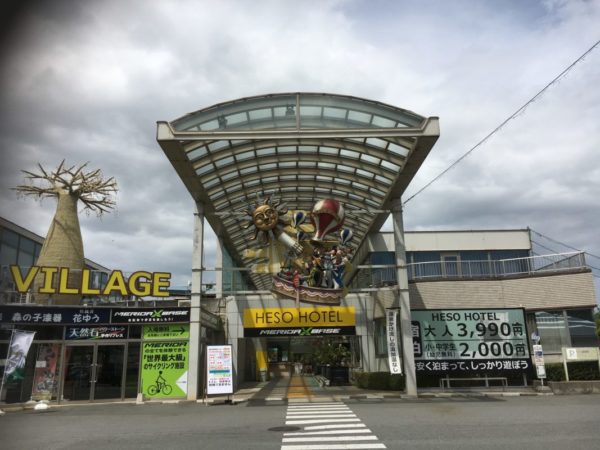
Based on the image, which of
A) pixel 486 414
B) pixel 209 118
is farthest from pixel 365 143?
pixel 486 414

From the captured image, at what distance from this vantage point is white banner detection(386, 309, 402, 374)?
19281 millimetres

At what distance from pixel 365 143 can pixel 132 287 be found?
1108cm

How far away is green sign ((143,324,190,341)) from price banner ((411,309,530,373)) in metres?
9.76

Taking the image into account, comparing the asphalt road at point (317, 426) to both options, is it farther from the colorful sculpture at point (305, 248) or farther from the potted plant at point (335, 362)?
the potted plant at point (335, 362)

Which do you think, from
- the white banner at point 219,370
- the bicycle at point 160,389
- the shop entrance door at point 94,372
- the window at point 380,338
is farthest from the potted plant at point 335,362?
the shop entrance door at point 94,372

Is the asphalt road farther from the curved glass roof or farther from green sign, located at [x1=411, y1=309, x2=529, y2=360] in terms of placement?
the curved glass roof

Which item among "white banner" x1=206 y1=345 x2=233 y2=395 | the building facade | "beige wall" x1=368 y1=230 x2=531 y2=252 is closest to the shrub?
the building facade

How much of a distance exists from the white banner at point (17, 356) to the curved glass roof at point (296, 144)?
8.06 m

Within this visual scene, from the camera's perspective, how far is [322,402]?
16.7m

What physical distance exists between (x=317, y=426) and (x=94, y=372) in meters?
11.2

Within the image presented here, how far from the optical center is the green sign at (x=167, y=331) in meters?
19.5

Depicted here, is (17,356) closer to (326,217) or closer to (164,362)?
(164,362)

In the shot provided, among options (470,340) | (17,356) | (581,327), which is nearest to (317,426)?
(17,356)

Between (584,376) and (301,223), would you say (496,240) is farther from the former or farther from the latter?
(301,223)
